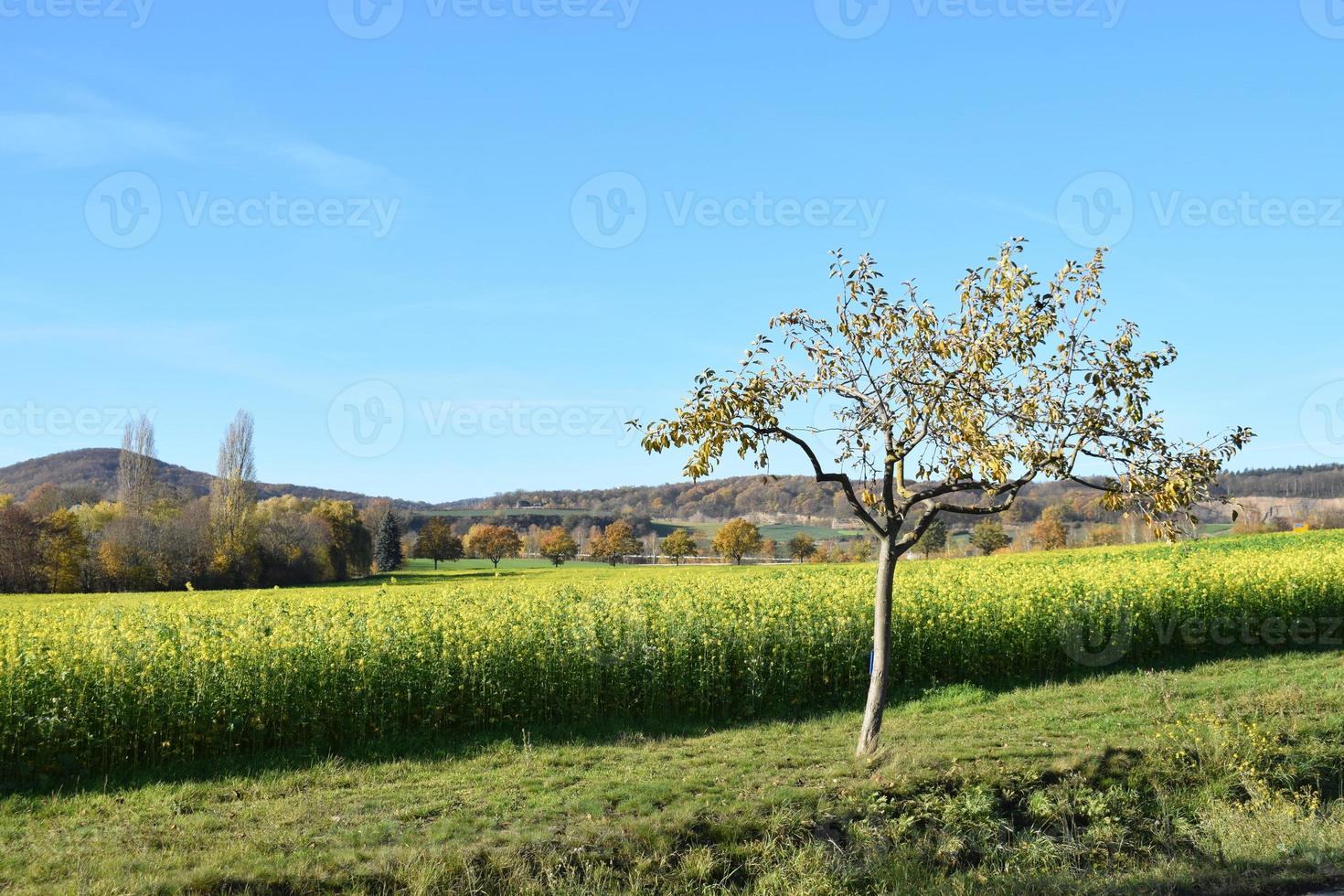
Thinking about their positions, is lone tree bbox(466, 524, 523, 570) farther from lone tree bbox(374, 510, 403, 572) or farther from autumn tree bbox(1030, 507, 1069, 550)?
autumn tree bbox(1030, 507, 1069, 550)

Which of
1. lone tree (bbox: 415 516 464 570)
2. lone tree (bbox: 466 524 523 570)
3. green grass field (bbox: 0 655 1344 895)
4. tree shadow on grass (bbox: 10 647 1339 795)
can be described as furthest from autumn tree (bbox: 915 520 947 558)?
green grass field (bbox: 0 655 1344 895)

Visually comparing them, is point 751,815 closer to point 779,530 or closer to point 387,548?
point 387,548

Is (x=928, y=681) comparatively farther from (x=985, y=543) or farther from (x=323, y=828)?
(x=985, y=543)

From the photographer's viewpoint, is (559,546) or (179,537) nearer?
(179,537)

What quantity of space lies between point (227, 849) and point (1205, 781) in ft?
29.9

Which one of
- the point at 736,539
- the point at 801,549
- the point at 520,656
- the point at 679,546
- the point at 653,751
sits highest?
the point at 736,539

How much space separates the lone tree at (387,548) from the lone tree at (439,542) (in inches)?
218

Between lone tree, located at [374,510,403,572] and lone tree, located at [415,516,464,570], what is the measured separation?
5.54m

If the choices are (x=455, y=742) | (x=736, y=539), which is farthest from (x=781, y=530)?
(x=455, y=742)

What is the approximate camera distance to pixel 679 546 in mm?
91625

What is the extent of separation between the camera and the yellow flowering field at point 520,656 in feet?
34.6

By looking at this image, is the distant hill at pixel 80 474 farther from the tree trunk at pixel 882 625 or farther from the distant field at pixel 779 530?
the tree trunk at pixel 882 625

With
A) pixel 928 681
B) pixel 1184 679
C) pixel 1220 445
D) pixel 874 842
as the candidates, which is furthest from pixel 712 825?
pixel 1184 679

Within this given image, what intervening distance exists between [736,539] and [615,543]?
1249 cm
